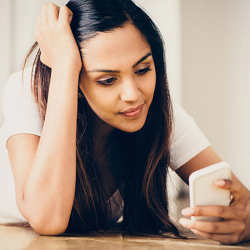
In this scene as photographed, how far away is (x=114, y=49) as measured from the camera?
0.97 meters

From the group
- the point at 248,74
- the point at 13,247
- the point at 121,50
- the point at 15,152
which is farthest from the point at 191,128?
the point at 248,74

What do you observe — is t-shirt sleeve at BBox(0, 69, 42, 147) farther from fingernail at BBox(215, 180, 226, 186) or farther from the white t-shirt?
fingernail at BBox(215, 180, 226, 186)

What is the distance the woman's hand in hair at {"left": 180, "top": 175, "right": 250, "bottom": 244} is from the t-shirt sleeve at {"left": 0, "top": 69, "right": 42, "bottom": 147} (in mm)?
446

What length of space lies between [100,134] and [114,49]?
0.36m

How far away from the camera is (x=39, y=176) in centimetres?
97

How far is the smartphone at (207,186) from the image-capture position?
2.69 feet

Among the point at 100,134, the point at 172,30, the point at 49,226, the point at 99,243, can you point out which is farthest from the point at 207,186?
the point at 172,30

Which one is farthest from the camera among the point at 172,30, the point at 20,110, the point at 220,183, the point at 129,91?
the point at 172,30

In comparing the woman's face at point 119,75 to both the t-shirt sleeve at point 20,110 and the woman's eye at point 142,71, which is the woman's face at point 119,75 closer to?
the woman's eye at point 142,71

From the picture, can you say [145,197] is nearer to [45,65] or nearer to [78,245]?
[78,245]

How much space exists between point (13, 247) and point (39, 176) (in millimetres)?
161

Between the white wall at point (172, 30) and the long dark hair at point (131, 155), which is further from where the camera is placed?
the white wall at point (172, 30)

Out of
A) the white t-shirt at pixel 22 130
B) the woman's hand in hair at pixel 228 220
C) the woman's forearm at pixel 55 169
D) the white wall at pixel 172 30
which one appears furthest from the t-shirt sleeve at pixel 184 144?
the white wall at pixel 172 30

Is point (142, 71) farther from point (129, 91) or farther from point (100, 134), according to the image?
point (100, 134)
